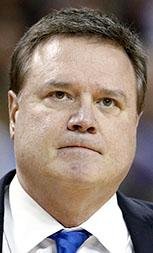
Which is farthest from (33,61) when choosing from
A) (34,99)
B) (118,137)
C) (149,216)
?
(149,216)

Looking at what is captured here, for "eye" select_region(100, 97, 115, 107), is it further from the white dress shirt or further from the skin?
the white dress shirt

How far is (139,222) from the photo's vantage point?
1185 mm

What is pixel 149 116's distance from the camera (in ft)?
5.58

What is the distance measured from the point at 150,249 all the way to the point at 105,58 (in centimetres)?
35

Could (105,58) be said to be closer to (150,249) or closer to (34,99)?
(34,99)

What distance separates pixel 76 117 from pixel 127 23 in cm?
71

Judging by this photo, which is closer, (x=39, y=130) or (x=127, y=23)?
(x=39, y=130)

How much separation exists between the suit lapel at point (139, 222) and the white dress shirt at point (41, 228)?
0.02 metres

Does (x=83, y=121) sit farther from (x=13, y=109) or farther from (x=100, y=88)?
(x=13, y=109)

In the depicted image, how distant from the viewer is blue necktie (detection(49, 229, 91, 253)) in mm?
1075

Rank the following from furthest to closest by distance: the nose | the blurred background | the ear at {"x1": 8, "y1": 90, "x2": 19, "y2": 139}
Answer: the blurred background < the ear at {"x1": 8, "y1": 90, "x2": 19, "y2": 139} < the nose

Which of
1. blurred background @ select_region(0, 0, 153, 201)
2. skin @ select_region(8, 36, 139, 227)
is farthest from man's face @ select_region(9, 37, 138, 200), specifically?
blurred background @ select_region(0, 0, 153, 201)

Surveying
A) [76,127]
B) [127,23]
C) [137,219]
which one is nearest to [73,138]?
[76,127]

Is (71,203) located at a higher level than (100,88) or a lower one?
lower
